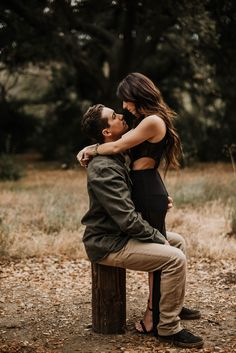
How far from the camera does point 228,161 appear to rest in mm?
16125

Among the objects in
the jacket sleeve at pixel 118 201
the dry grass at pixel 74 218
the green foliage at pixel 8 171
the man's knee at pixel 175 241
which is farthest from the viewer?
the green foliage at pixel 8 171

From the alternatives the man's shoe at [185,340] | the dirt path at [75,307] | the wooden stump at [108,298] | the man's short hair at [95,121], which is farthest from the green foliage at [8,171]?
the man's shoe at [185,340]

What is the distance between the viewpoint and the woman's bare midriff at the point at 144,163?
3939 mm

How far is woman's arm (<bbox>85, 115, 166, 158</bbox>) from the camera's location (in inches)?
149

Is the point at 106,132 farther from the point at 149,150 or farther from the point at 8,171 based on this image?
the point at 8,171

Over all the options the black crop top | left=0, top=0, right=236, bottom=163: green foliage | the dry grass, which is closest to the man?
the black crop top

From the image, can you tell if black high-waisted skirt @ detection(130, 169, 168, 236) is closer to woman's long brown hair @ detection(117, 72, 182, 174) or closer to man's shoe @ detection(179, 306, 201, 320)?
woman's long brown hair @ detection(117, 72, 182, 174)

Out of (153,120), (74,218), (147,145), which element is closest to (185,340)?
(147,145)

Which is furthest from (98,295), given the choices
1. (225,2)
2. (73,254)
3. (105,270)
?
(225,2)

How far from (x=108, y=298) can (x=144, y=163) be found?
103cm

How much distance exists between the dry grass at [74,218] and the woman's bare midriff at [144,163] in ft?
9.66

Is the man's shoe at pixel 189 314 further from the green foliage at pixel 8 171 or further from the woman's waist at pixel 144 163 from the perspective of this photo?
the green foliage at pixel 8 171

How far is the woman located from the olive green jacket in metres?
0.08

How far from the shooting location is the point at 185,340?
392cm
